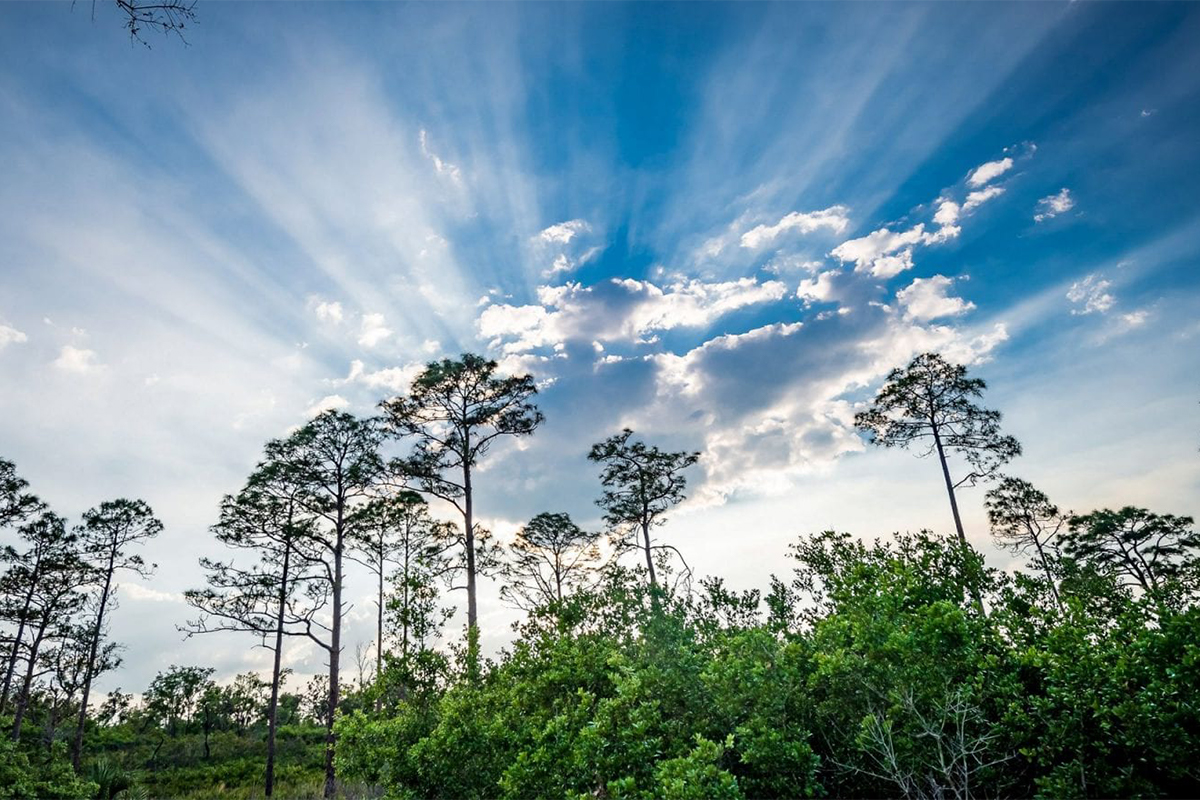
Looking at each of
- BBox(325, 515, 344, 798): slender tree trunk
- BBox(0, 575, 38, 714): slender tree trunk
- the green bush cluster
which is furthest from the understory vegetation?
BBox(0, 575, 38, 714): slender tree trunk

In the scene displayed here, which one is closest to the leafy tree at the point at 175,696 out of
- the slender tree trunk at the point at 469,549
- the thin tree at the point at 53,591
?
the thin tree at the point at 53,591

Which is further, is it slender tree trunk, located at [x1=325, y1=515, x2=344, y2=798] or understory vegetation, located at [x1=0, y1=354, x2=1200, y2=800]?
slender tree trunk, located at [x1=325, y1=515, x2=344, y2=798]

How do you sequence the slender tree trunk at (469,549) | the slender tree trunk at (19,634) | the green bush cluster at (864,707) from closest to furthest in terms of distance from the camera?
1. the green bush cluster at (864,707)
2. the slender tree trunk at (469,549)
3. the slender tree trunk at (19,634)

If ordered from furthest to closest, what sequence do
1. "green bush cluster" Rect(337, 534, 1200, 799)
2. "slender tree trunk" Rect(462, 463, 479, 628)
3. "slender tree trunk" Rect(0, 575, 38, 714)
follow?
"slender tree trunk" Rect(0, 575, 38, 714) → "slender tree trunk" Rect(462, 463, 479, 628) → "green bush cluster" Rect(337, 534, 1200, 799)

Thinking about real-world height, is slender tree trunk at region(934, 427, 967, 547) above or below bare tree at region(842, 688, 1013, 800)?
above

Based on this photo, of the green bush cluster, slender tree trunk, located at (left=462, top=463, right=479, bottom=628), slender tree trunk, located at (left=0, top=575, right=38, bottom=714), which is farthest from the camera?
slender tree trunk, located at (left=0, top=575, right=38, bottom=714)

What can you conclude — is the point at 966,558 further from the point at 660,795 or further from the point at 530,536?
the point at 530,536

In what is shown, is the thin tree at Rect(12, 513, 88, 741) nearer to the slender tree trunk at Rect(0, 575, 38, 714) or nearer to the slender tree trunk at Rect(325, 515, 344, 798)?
the slender tree trunk at Rect(0, 575, 38, 714)

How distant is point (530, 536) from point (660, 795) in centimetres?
2333

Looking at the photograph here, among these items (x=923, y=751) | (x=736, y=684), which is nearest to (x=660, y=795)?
(x=736, y=684)

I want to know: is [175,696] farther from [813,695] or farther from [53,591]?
[813,695]

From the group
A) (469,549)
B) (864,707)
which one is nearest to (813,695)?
(864,707)

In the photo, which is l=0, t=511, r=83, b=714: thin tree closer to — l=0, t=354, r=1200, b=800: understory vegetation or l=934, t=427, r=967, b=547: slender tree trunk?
l=0, t=354, r=1200, b=800: understory vegetation

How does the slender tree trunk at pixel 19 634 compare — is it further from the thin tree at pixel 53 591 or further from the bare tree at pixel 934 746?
the bare tree at pixel 934 746
